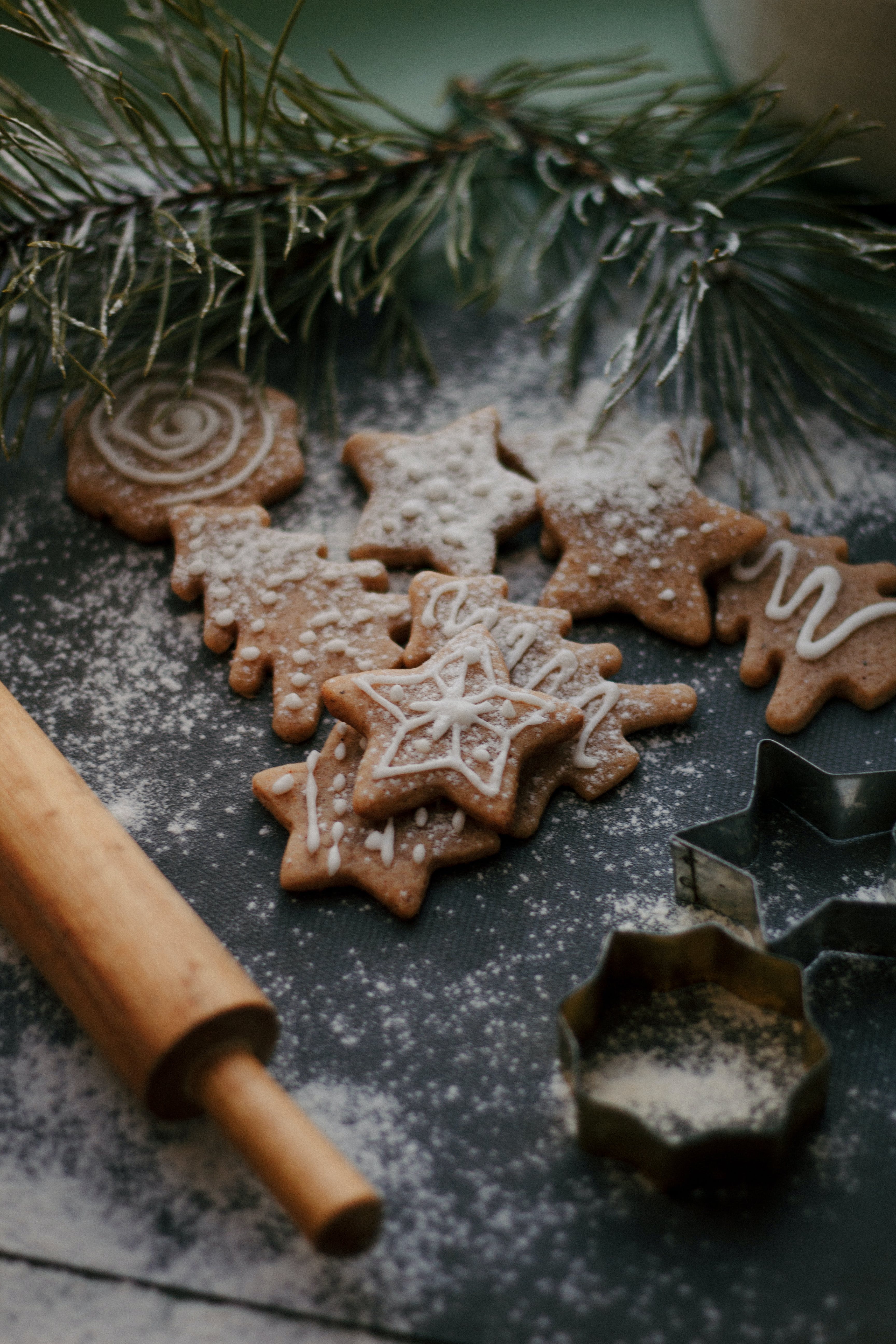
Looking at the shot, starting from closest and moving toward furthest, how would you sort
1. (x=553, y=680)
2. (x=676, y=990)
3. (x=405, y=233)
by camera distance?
(x=676, y=990), (x=553, y=680), (x=405, y=233)

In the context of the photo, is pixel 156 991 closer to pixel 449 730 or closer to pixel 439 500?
pixel 449 730

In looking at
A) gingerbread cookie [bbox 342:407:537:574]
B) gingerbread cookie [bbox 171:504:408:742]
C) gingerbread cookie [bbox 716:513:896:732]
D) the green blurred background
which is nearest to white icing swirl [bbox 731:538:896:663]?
gingerbread cookie [bbox 716:513:896:732]

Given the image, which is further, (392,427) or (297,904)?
(392,427)

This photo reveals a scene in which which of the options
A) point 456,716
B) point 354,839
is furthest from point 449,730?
point 354,839

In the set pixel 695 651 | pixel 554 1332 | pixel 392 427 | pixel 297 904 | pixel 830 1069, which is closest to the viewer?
pixel 554 1332

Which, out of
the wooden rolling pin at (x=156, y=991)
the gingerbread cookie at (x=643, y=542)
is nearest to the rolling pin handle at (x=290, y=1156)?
the wooden rolling pin at (x=156, y=991)

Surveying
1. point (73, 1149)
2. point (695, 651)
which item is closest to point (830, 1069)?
point (695, 651)

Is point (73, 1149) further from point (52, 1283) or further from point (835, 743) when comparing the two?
point (835, 743)

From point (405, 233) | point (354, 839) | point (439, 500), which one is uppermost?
point (405, 233)
